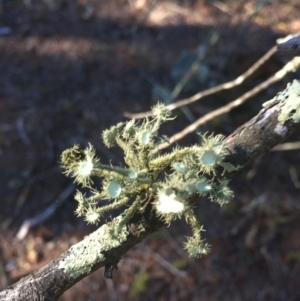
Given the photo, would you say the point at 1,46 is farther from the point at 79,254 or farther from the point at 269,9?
the point at 79,254

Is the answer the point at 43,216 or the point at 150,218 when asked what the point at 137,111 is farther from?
the point at 150,218

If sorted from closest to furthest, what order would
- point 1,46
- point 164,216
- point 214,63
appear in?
1. point 164,216
2. point 214,63
3. point 1,46

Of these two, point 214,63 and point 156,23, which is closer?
point 214,63

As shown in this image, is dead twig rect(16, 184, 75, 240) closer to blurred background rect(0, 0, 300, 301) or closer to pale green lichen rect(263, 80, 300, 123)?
blurred background rect(0, 0, 300, 301)

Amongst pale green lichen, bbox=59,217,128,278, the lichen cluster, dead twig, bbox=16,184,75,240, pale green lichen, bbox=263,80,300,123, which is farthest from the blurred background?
pale green lichen, bbox=59,217,128,278

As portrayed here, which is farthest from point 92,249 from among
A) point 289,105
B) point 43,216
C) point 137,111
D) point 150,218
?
point 137,111

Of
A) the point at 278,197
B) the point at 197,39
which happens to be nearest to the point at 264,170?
the point at 278,197

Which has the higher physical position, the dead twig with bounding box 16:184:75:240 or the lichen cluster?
the lichen cluster

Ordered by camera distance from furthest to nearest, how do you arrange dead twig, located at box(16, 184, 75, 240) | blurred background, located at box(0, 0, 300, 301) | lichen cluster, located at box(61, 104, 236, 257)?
1. dead twig, located at box(16, 184, 75, 240)
2. blurred background, located at box(0, 0, 300, 301)
3. lichen cluster, located at box(61, 104, 236, 257)
